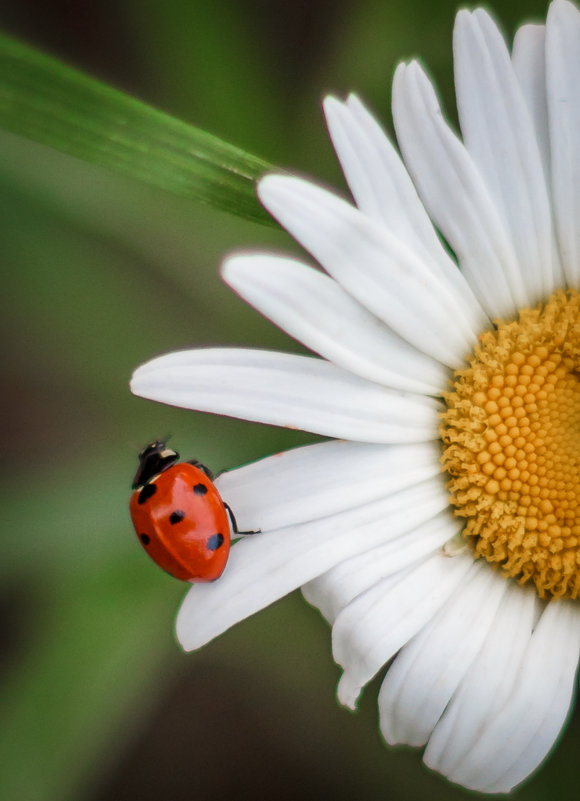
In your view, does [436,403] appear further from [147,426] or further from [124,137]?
[147,426]

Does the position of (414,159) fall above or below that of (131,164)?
below

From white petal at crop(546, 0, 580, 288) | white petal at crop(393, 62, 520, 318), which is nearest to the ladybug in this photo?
white petal at crop(393, 62, 520, 318)

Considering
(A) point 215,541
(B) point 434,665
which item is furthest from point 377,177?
(B) point 434,665

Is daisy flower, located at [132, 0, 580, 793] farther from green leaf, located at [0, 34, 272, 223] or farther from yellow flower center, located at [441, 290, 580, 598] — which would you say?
green leaf, located at [0, 34, 272, 223]

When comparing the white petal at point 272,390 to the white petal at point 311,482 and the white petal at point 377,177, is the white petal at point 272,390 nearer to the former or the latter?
the white petal at point 311,482

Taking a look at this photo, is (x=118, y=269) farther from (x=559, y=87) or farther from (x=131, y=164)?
(x=559, y=87)

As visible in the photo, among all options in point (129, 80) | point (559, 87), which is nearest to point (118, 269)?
point (129, 80)
